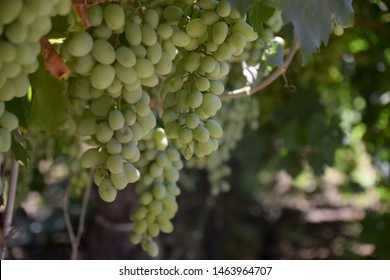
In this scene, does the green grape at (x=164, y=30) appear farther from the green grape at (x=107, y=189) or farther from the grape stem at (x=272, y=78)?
the grape stem at (x=272, y=78)

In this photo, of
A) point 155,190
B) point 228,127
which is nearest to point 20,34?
point 155,190

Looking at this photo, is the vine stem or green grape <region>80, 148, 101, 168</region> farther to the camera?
the vine stem

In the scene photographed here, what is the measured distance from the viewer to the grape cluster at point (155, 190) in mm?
1037

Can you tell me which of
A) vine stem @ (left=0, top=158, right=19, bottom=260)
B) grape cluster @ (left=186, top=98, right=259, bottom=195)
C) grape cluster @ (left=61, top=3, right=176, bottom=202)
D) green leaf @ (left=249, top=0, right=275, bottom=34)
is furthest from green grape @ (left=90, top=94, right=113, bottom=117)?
grape cluster @ (left=186, top=98, right=259, bottom=195)

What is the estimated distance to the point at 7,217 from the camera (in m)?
1.06

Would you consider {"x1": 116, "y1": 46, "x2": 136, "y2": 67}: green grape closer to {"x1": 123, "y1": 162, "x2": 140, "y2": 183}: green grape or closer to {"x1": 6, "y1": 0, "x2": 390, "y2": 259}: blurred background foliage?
{"x1": 123, "y1": 162, "x2": 140, "y2": 183}: green grape

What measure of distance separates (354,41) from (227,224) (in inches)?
59.8

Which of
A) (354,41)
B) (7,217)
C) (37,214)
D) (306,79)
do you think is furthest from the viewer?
(37,214)

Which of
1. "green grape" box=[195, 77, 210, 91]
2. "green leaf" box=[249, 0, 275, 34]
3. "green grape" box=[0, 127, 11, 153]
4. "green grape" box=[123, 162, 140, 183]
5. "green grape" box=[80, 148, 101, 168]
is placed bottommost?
"green grape" box=[123, 162, 140, 183]

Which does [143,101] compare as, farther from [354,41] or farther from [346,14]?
[354,41]

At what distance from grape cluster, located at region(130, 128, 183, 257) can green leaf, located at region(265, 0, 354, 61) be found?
1.09ft

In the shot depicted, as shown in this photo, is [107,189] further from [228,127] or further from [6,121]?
[228,127]

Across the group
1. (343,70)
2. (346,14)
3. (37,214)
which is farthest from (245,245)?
(346,14)

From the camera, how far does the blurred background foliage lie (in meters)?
1.93
